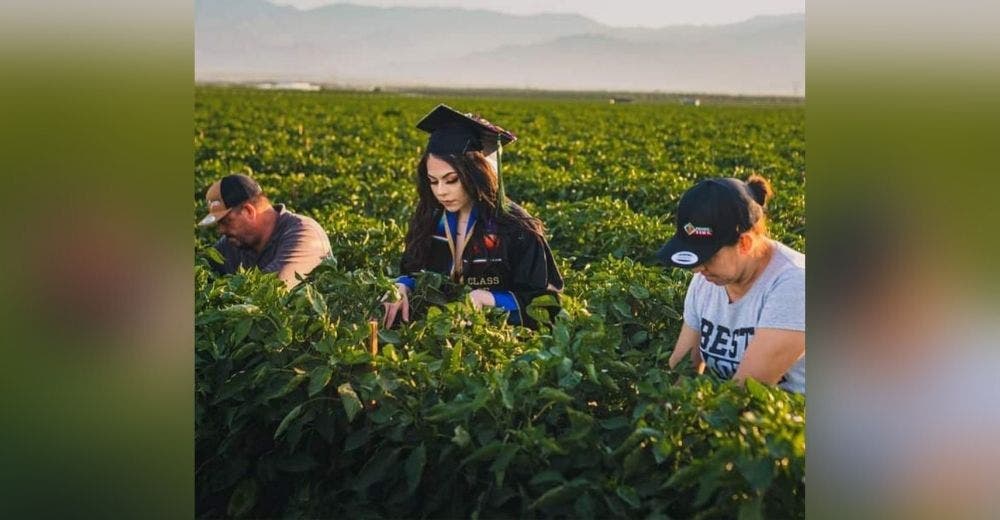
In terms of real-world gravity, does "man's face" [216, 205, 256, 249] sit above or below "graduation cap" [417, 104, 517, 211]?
below

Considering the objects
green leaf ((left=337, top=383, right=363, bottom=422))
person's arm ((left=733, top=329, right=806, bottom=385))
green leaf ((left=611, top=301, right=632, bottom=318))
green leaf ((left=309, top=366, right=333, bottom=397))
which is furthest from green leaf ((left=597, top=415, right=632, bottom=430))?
green leaf ((left=611, top=301, right=632, bottom=318))

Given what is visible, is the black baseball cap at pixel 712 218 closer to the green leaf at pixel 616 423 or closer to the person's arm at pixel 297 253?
the green leaf at pixel 616 423

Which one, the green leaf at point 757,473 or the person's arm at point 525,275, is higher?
the person's arm at point 525,275

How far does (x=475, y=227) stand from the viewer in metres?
3.82

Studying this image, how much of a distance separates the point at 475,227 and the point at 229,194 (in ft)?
3.97

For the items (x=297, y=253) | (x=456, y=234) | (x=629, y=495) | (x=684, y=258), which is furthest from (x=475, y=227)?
(x=629, y=495)

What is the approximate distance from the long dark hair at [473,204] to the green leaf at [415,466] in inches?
47.7

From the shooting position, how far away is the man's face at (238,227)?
4491mm

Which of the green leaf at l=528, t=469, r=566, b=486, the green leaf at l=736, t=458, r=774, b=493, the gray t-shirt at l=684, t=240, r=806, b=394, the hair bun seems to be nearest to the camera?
the green leaf at l=736, t=458, r=774, b=493

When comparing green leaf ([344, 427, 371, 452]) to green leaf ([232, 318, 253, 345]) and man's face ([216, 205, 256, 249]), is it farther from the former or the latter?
man's face ([216, 205, 256, 249])

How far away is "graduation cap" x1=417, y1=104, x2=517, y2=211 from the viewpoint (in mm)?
3709

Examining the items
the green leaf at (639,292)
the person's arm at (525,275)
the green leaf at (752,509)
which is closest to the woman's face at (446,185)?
the person's arm at (525,275)
